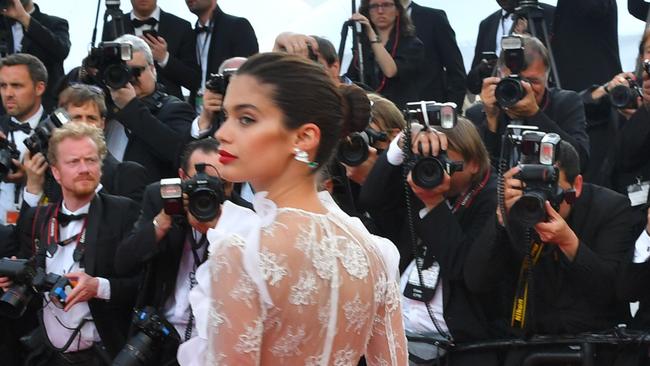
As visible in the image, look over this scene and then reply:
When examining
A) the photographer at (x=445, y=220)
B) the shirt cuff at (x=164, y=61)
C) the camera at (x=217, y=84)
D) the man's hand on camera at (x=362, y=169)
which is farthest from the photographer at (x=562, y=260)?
the shirt cuff at (x=164, y=61)

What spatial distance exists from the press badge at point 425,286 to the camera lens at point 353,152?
1.93ft

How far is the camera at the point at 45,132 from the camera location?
6152mm

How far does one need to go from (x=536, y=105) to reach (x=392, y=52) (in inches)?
67.0

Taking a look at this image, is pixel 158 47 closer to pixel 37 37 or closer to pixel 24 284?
pixel 37 37

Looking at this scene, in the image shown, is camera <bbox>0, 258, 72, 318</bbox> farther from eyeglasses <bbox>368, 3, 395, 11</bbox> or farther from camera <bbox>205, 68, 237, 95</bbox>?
eyeglasses <bbox>368, 3, 395, 11</bbox>

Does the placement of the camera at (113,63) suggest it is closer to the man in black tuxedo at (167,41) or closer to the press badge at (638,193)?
the man in black tuxedo at (167,41)

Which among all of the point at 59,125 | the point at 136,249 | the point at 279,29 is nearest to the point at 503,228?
the point at 136,249

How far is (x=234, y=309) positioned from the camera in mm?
2551

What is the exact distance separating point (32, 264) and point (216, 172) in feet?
3.26

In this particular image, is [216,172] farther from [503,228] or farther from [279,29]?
[279,29]

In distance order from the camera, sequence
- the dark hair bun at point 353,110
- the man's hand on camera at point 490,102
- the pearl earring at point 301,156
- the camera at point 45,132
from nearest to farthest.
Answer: the pearl earring at point 301,156 → the dark hair bun at point 353,110 → the man's hand on camera at point 490,102 → the camera at point 45,132

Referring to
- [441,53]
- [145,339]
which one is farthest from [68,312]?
[441,53]

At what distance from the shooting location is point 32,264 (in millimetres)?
5648

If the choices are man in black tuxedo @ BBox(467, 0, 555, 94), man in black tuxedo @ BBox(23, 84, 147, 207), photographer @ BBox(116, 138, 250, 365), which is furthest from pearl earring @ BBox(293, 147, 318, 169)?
man in black tuxedo @ BBox(467, 0, 555, 94)
